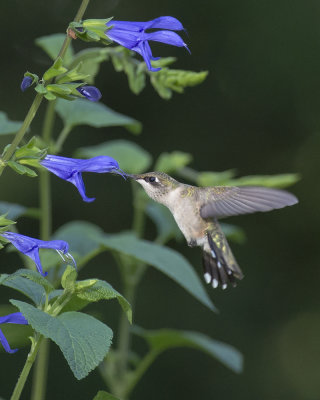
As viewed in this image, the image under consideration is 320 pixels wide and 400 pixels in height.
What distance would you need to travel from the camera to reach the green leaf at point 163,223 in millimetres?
2734

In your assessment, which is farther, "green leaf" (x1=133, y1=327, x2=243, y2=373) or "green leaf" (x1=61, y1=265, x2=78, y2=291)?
"green leaf" (x1=133, y1=327, x2=243, y2=373)

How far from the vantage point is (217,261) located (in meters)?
2.01

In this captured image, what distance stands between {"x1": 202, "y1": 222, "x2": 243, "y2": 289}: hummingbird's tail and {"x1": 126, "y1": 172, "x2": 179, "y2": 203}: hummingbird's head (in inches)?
7.1

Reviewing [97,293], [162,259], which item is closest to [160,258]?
[162,259]

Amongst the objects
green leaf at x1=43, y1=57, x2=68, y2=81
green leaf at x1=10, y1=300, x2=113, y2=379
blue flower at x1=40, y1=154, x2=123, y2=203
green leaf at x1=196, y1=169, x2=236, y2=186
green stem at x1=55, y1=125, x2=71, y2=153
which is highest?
green leaf at x1=43, y1=57, x2=68, y2=81

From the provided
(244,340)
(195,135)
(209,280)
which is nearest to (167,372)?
(244,340)

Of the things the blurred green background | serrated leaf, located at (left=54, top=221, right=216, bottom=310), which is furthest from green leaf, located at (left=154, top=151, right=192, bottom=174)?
the blurred green background

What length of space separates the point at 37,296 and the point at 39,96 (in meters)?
0.37

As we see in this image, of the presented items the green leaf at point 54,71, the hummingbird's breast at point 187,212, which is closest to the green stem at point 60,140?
the hummingbird's breast at point 187,212

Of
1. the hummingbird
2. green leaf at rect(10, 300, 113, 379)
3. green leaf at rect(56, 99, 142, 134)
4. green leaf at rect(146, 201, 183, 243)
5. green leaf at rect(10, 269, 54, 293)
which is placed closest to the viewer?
green leaf at rect(10, 300, 113, 379)

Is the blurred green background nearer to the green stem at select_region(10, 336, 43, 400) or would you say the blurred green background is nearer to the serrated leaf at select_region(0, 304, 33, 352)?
the serrated leaf at select_region(0, 304, 33, 352)

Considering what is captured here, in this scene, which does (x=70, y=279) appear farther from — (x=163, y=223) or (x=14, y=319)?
(x=163, y=223)

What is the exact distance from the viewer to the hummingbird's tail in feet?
6.59

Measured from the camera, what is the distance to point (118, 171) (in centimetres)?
151
